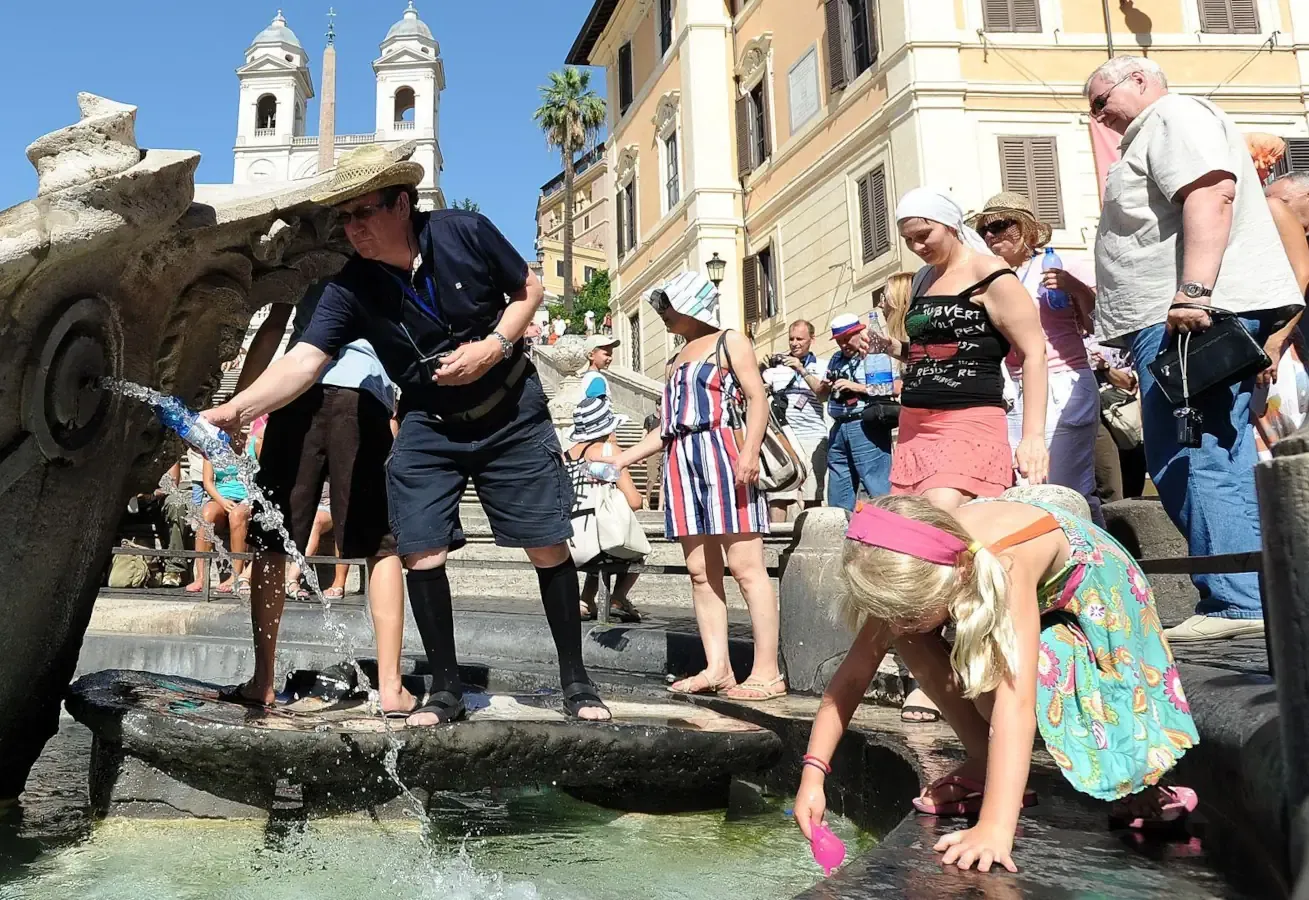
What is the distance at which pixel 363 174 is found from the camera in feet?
9.71

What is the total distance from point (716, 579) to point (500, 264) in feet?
5.70

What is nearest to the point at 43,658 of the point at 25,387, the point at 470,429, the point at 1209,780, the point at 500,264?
the point at 25,387

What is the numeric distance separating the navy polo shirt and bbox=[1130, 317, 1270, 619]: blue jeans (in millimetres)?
2025

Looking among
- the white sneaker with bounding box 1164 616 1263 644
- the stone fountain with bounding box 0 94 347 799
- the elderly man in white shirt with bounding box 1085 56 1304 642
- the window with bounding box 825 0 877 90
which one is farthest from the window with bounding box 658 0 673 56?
the white sneaker with bounding box 1164 616 1263 644

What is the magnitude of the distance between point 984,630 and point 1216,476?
165 centimetres

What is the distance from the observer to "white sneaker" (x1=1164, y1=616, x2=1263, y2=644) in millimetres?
3252

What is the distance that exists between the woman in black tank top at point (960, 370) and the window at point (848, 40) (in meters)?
17.3

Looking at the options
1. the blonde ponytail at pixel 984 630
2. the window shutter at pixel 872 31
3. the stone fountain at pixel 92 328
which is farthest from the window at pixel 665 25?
the blonde ponytail at pixel 984 630

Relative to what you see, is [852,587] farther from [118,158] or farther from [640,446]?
[640,446]

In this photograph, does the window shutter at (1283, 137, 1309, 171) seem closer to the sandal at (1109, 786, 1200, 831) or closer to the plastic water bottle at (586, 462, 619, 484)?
the plastic water bottle at (586, 462, 619, 484)

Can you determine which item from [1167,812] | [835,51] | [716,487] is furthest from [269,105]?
[1167,812]

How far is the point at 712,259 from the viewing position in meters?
19.3

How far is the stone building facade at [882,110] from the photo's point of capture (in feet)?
59.9

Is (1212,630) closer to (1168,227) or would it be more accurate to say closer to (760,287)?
(1168,227)
